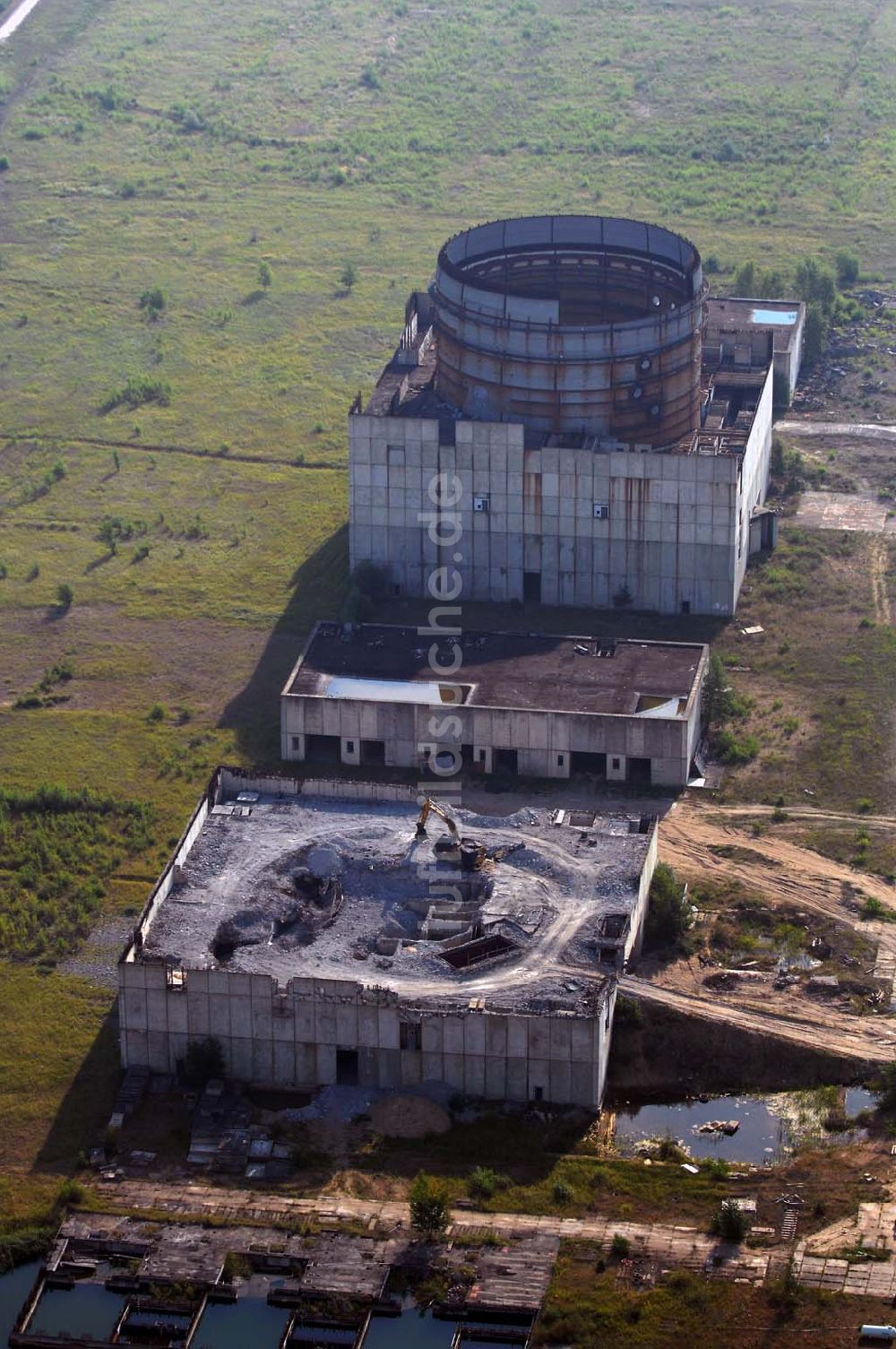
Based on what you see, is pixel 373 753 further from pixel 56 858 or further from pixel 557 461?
pixel 557 461

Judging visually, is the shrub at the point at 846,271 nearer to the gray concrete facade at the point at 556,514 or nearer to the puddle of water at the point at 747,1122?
the gray concrete facade at the point at 556,514

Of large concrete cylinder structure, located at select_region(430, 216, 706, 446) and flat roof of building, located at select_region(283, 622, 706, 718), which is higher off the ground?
large concrete cylinder structure, located at select_region(430, 216, 706, 446)

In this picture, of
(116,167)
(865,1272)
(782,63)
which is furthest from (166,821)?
(782,63)

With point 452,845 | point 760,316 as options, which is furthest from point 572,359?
point 760,316

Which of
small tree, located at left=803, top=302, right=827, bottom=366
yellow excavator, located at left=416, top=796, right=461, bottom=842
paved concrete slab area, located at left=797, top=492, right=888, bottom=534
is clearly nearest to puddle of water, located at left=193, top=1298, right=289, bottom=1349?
yellow excavator, located at left=416, top=796, right=461, bottom=842

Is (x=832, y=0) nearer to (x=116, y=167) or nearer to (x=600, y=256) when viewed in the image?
(x=116, y=167)

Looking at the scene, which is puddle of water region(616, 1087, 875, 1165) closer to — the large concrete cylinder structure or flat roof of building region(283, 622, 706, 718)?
flat roof of building region(283, 622, 706, 718)

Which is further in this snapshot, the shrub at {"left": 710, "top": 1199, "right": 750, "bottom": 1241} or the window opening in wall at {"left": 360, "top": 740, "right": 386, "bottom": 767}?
the window opening in wall at {"left": 360, "top": 740, "right": 386, "bottom": 767}

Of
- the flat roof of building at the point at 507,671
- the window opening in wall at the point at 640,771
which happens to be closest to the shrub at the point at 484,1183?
the window opening in wall at the point at 640,771
